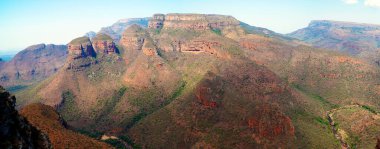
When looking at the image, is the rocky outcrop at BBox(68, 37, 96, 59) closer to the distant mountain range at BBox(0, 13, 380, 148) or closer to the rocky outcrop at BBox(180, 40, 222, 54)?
the distant mountain range at BBox(0, 13, 380, 148)

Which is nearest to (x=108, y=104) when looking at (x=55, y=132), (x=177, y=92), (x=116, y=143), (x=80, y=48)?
(x=177, y=92)

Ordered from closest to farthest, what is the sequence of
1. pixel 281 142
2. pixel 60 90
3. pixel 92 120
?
1. pixel 281 142
2. pixel 92 120
3. pixel 60 90

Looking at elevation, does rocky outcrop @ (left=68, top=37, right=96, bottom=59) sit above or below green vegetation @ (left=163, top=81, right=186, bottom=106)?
above

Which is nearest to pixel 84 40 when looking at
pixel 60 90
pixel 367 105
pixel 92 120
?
pixel 60 90

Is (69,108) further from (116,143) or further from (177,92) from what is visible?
(116,143)

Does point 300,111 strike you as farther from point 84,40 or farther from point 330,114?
point 84,40

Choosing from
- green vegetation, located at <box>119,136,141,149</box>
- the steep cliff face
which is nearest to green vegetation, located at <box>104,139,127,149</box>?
green vegetation, located at <box>119,136,141,149</box>
